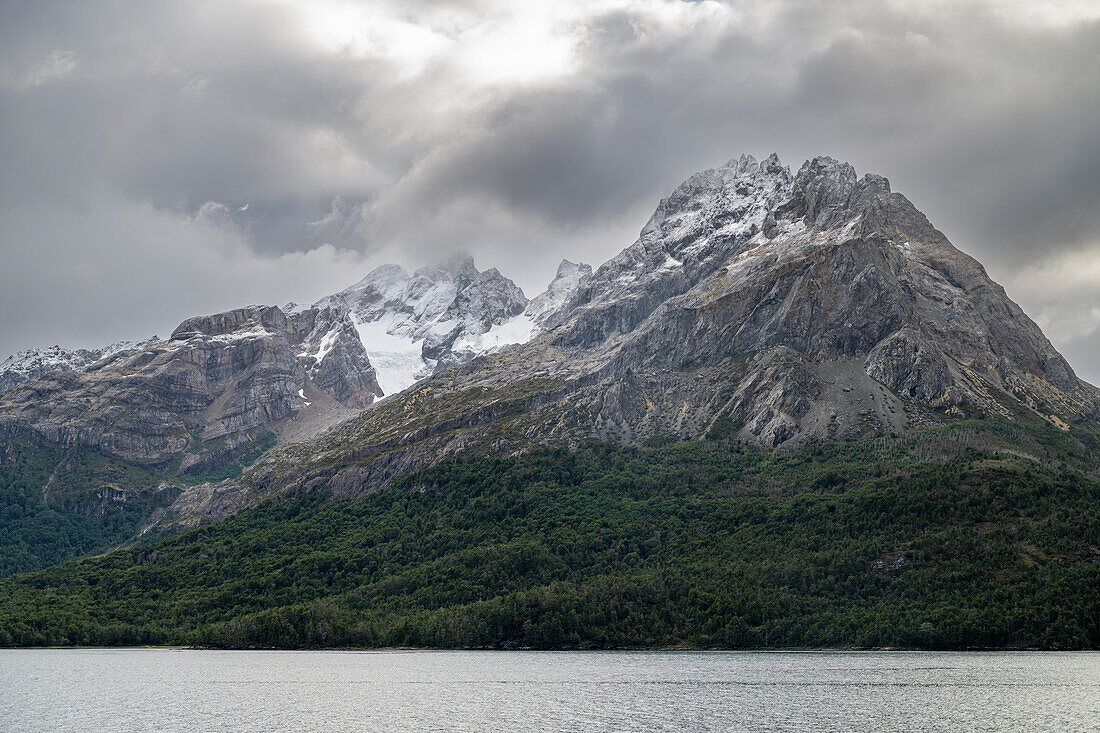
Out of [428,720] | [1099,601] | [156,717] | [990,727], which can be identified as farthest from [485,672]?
[1099,601]

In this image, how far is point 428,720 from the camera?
11162 cm

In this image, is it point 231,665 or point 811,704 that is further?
point 231,665

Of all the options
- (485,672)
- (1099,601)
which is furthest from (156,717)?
(1099,601)

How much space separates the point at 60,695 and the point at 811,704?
10904cm

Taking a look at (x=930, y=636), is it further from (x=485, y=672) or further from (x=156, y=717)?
(x=156, y=717)

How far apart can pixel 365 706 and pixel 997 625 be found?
5368 inches

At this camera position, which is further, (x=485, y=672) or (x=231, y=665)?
(x=231, y=665)

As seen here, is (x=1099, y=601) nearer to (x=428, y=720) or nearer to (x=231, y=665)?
(x=428, y=720)

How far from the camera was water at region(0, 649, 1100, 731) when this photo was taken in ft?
350

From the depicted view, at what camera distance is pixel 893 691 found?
129875 mm

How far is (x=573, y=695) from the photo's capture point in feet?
432

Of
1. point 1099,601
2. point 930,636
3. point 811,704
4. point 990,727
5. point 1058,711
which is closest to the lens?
point 990,727

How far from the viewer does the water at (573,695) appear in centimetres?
10656

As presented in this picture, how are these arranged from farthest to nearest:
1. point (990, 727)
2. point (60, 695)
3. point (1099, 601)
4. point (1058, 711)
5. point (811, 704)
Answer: point (1099, 601) → point (60, 695) → point (811, 704) → point (1058, 711) → point (990, 727)
